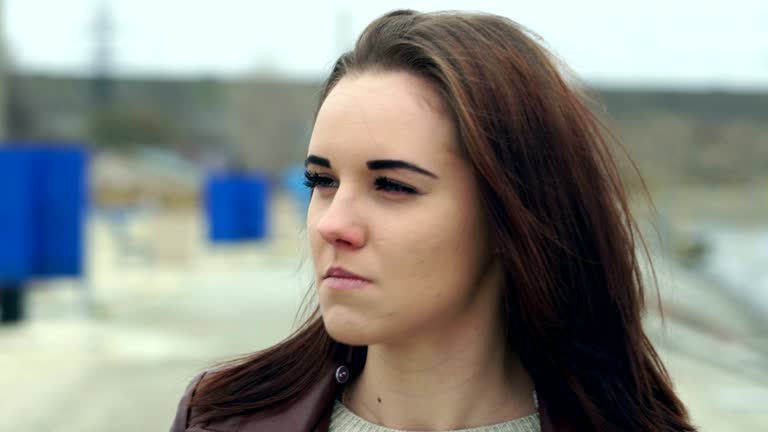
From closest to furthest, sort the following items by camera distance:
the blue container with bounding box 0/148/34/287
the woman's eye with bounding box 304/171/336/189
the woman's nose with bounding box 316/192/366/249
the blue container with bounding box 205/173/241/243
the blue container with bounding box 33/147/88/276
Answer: the woman's nose with bounding box 316/192/366/249 < the woman's eye with bounding box 304/171/336/189 < the blue container with bounding box 0/148/34/287 < the blue container with bounding box 33/147/88/276 < the blue container with bounding box 205/173/241/243

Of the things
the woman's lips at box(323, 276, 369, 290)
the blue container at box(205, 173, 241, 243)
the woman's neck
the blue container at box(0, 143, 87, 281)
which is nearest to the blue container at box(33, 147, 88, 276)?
the blue container at box(0, 143, 87, 281)

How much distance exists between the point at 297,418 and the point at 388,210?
0.43 metres

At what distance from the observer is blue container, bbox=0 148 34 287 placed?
31.4ft

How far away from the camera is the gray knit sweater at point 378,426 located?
1.88 m

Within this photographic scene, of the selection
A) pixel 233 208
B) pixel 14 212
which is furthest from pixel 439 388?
pixel 233 208

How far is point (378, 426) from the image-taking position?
74.5 inches

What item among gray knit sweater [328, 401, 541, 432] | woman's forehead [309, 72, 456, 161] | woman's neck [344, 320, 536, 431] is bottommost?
gray knit sweater [328, 401, 541, 432]

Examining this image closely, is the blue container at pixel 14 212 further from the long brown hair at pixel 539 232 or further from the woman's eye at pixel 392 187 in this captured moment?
the woman's eye at pixel 392 187

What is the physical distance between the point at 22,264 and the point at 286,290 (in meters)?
4.01

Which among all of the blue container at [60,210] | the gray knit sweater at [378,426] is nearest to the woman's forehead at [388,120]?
the gray knit sweater at [378,426]

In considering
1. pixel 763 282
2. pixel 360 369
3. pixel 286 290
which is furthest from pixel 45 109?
pixel 360 369

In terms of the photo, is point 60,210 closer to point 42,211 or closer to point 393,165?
point 42,211

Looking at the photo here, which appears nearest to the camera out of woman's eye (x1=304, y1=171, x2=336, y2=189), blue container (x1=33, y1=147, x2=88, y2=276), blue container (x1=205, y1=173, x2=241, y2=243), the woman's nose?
the woman's nose

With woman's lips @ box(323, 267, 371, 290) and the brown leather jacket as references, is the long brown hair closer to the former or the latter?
the brown leather jacket
